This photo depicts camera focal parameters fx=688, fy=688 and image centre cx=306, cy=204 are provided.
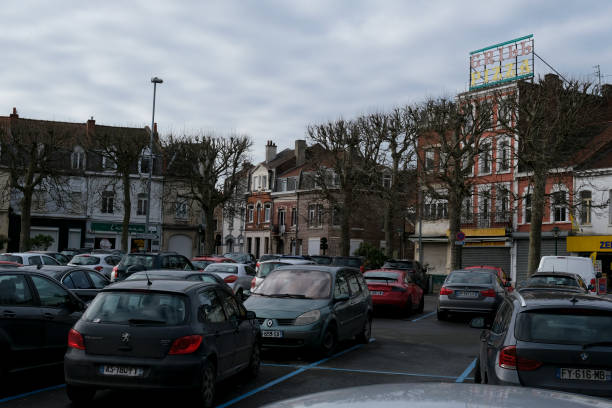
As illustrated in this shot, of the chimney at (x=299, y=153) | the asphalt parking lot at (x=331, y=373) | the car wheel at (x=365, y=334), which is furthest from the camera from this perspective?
the chimney at (x=299, y=153)

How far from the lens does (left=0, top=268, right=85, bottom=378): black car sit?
29.7ft

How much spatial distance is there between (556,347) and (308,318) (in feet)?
20.6

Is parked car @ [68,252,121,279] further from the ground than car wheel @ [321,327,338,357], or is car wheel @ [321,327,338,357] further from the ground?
parked car @ [68,252,121,279]

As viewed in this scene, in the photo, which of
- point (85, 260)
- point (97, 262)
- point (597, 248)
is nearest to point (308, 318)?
point (85, 260)

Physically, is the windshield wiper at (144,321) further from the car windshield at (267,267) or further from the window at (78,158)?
the window at (78,158)

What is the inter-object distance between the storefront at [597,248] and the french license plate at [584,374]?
35.2 meters

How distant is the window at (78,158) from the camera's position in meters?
61.4

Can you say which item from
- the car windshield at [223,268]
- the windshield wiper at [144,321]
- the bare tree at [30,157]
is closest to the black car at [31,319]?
the windshield wiper at [144,321]

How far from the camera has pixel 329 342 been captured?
41.9 feet

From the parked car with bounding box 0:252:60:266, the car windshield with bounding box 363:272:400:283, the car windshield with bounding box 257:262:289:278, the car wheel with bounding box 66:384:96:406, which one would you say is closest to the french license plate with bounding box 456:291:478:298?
the car windshield with bounding box 363:272:400:283

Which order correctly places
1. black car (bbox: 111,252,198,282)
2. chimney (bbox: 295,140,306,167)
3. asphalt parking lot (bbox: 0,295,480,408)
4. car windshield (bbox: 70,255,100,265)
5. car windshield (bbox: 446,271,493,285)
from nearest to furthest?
asphalt parking lot (bbox: 0,295,480,408), car windshield (bbox: 446,271,493,285), black car (bbox: 111,252,198,282), car windshield (bbox: 70,255,100,265), chimney (bbox: 295,140,306,167)

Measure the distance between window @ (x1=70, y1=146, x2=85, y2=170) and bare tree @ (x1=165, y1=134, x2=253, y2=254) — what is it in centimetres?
1462

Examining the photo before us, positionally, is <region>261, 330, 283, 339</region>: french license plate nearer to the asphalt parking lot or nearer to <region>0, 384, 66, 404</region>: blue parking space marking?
the asphalt parking lot

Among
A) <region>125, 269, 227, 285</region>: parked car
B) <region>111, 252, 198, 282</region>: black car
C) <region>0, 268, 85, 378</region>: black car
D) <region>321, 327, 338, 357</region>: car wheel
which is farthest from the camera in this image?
<region>111, 252, 198, 282</region>: black car
